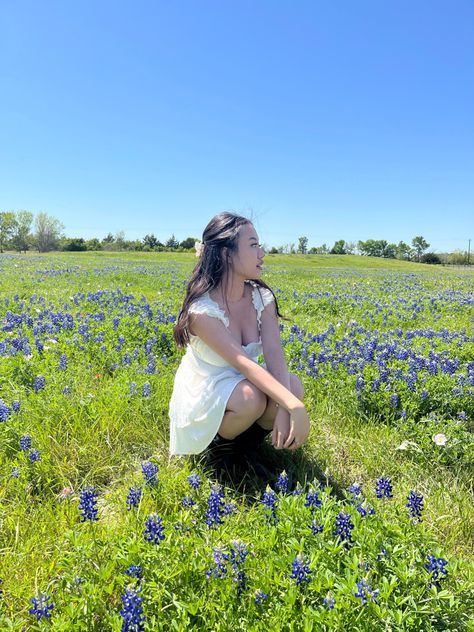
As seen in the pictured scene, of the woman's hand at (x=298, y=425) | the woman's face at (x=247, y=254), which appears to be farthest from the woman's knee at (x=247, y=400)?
the woman's face at (x=247, y=254)

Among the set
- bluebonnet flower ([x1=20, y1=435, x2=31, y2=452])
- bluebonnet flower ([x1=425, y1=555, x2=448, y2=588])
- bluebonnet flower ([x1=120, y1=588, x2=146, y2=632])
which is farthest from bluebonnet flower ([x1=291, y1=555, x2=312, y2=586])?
bluebonnet flower ([x1=20, y1=435, x2=31, y2=452])

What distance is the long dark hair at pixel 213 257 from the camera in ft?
10.6

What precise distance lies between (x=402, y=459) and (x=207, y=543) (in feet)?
6.18

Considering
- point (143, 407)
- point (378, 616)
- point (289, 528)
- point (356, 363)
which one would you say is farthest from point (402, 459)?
point (143, 407)

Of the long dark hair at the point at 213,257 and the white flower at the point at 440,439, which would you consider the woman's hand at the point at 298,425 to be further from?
the white flower at the point at 440,439

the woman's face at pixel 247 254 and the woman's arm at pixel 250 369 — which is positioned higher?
the woman's face at pixel 247 254

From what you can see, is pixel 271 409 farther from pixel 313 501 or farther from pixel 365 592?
pixel 365 592

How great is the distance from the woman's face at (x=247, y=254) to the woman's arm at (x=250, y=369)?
1.55 feet

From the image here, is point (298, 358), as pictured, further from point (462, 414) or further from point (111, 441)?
point (111, 441)

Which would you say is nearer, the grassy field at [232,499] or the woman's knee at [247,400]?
the grassy field at [232,499]

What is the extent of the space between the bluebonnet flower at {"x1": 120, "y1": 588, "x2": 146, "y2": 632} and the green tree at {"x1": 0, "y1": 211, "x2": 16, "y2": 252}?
104 meters

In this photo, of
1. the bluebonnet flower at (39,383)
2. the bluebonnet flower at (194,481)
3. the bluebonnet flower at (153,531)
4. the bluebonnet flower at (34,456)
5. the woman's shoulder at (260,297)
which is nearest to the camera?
the bluebonnet flower at (153,531)

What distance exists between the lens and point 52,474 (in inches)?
118

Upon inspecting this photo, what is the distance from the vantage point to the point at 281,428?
9.30 ft
